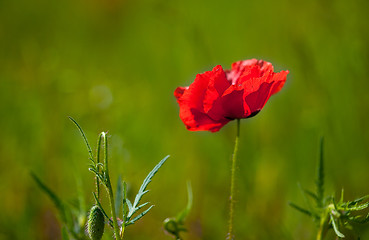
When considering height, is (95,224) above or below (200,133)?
below

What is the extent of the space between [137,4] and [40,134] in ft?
8.29

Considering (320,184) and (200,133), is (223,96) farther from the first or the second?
(200,133)

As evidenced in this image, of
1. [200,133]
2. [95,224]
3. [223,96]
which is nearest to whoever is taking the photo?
[95,224]

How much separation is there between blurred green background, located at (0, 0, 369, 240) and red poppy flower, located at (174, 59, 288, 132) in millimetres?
388

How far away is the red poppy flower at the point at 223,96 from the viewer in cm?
94

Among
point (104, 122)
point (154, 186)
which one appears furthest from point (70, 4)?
point (154, 186)

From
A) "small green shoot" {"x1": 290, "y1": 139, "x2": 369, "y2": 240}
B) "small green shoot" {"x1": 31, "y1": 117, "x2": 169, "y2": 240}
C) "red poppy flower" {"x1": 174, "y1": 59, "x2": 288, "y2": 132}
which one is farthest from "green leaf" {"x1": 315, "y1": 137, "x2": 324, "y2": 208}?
"small green shoot" {"x1": 31, "y1": 117, "x2": 169, "y2": 240}

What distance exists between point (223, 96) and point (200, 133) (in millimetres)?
1247

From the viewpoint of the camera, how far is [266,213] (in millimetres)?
1740

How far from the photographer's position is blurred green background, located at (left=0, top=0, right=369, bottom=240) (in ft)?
5.50

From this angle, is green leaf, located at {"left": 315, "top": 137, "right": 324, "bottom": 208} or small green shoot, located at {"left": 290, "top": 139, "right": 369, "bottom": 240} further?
green leaf, located at {"left": 315, "top": 137, "right": 324, "bottom": 208}

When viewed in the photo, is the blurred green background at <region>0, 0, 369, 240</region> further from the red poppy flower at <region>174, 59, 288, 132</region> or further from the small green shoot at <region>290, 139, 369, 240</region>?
the red poppy flower at <region>174, 59, 288, 132</region>

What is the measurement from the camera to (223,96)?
0.95 m

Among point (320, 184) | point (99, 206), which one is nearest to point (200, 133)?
point (320, 184)
